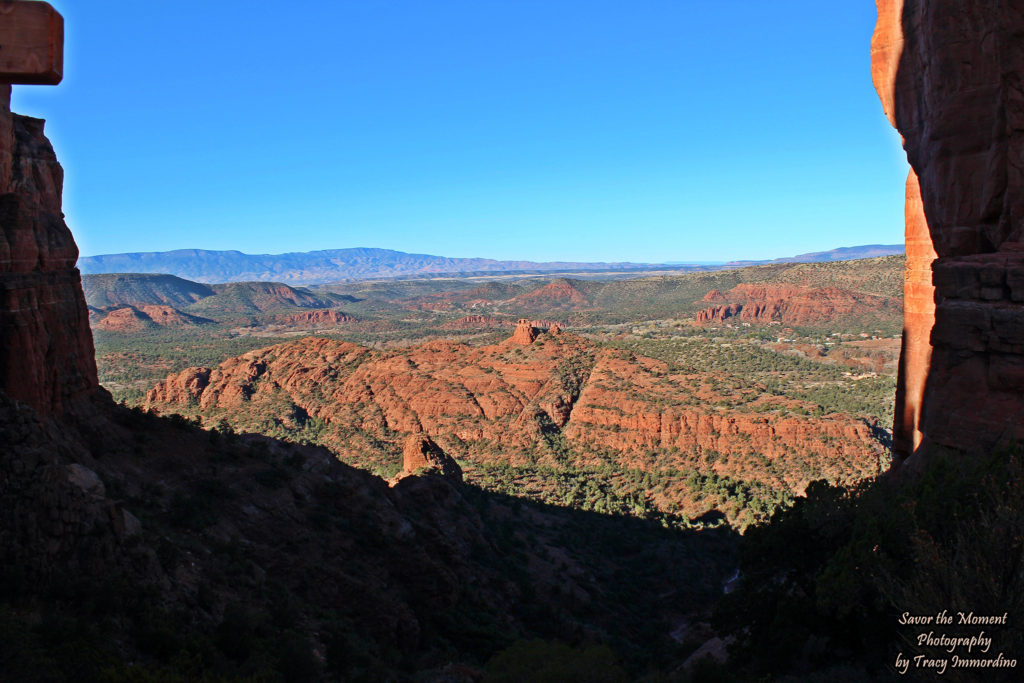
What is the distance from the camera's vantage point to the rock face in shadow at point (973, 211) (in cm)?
1356

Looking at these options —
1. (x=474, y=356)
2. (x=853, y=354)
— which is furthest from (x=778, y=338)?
(x=474, y=356)

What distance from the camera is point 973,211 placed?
51.8 ft

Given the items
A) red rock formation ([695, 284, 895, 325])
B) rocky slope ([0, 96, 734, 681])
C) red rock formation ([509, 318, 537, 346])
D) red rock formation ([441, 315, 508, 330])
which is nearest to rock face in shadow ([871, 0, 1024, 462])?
rocky slope ([0, 96, 734, 681])

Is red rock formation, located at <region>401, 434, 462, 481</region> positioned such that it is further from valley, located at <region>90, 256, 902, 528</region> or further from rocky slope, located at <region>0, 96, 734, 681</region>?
valley, located at <region>90, 256, 902, 528</region>

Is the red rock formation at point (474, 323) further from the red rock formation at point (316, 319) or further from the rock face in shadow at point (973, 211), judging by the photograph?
the rock face in shadow at point (973, 211)

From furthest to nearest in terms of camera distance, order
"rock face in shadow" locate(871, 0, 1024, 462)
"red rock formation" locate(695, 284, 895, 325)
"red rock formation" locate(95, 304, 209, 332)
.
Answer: "red rock formation" locate(95, 304, 209, 332), "red rock formation" locate(695, 284, 895, 325), "rock face in shadow" locate(871, 0, 1024, 462)

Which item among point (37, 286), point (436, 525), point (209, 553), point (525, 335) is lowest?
point (436, 525)

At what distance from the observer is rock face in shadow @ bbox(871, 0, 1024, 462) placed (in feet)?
44.5

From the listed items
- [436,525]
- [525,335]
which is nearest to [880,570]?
[436,525]

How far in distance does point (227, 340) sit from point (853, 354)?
406 ft

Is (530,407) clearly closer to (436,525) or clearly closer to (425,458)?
(425,458)

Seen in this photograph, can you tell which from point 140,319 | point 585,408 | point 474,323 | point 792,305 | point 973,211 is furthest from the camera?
point 474,323

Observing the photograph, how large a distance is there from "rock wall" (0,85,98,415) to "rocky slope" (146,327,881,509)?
34.3 metres

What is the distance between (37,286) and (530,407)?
45.1 m
